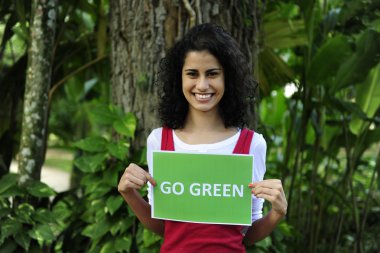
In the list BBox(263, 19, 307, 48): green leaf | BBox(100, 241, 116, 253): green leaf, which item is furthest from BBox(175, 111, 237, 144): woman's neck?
BBox(263, 19, 307, 48): green leaf

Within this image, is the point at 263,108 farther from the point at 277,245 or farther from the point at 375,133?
the point at 277,245

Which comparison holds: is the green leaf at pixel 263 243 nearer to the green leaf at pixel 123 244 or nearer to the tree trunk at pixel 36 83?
the green leaf at pixel 123 244

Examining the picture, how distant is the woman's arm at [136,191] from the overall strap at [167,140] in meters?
0.13

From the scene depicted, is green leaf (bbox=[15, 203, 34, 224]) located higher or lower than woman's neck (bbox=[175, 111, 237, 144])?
lower

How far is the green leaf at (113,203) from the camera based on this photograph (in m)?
2.25

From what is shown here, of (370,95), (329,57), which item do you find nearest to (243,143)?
(329,57)

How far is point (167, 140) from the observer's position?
1601 mm

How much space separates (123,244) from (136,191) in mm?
787

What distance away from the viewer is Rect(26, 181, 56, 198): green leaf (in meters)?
2.35

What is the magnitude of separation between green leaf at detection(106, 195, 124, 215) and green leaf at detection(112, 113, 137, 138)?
0.91ft

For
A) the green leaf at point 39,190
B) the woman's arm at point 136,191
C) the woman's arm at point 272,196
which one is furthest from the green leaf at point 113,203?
the woman's arm at point 272,196

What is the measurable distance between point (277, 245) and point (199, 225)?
117 centimetres

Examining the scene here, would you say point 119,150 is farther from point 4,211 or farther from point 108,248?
point 4,211

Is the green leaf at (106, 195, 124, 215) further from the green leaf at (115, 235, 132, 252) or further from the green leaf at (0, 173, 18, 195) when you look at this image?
the green leaf at (0, 173, 18, 195)
